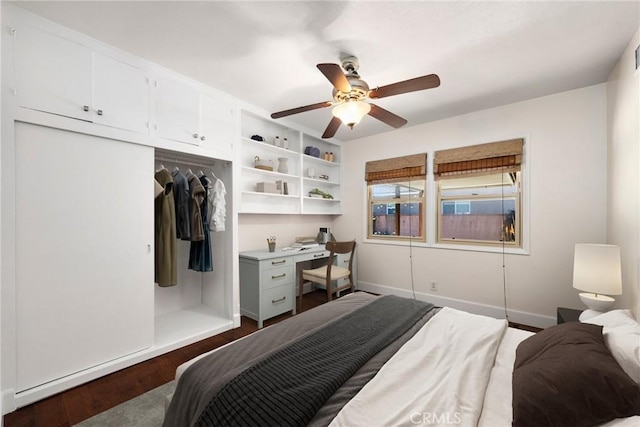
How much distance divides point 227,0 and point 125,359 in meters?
2.69

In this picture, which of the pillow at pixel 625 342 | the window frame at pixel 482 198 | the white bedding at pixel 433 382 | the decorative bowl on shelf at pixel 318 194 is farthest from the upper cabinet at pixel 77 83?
the window frame at pixel 482 198

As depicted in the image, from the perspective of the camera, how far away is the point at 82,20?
1.76m

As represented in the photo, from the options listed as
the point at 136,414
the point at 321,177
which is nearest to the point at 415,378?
the point at 136,414

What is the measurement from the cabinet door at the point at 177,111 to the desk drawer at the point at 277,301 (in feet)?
5.83

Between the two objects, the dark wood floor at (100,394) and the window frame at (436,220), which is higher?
the window frame at (436,220)

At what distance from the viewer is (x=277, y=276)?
306 cm

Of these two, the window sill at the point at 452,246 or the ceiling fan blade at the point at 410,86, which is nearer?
the ceiling fan blade at the point at 410,86

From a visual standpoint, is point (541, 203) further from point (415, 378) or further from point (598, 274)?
point (415, 378)

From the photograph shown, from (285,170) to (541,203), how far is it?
302 centimetres

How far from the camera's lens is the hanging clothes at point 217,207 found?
2.76m

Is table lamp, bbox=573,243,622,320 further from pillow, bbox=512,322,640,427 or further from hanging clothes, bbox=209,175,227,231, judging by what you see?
hanging clothes, bbox=209,175,227,231

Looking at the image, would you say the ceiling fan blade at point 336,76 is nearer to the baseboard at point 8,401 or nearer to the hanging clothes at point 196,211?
the hanging clothes at point 196,211

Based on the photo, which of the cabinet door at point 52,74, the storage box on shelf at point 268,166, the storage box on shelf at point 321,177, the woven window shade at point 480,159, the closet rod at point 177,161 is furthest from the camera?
the storage box on shelf at point 321,177

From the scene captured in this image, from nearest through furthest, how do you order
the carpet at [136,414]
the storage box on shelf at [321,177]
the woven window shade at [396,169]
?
the carpet at [136,414] → the woven window shade at [396,169] → the storage box on shelf at [321,177]
